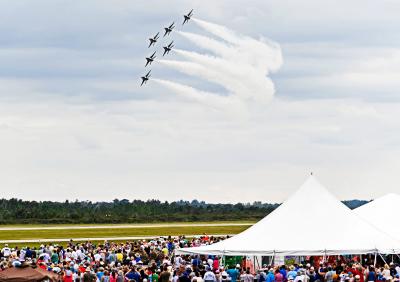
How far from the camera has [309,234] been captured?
1230 inches

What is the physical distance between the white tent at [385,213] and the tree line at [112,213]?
4925 cm

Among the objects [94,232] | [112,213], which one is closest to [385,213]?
[94,232]

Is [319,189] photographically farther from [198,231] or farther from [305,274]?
[198,231]

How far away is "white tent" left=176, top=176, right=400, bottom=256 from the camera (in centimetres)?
3031

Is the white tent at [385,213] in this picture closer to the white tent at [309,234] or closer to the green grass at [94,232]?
the white tent at [309,234]

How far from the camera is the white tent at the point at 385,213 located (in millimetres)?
36281

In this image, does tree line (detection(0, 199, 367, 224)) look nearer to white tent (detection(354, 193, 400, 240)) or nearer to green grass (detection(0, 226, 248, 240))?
green grass (detection(0, 226, 248, 240))

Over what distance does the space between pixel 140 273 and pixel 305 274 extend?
4853 millimetres

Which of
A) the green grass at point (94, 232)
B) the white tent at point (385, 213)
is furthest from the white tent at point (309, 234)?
the green grass at point (94, 232)

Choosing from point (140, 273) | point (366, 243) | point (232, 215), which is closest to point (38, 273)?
point (140, 273)

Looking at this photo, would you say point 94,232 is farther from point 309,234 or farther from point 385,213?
point 309,234

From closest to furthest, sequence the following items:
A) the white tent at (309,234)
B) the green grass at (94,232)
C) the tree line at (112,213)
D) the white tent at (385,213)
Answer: the white tent at (309,234), the white tent at (385,213), the green grass at (94,232), the tree line at (112,213)

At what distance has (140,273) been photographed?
24.7 metres

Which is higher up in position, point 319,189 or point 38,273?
point 319,189
